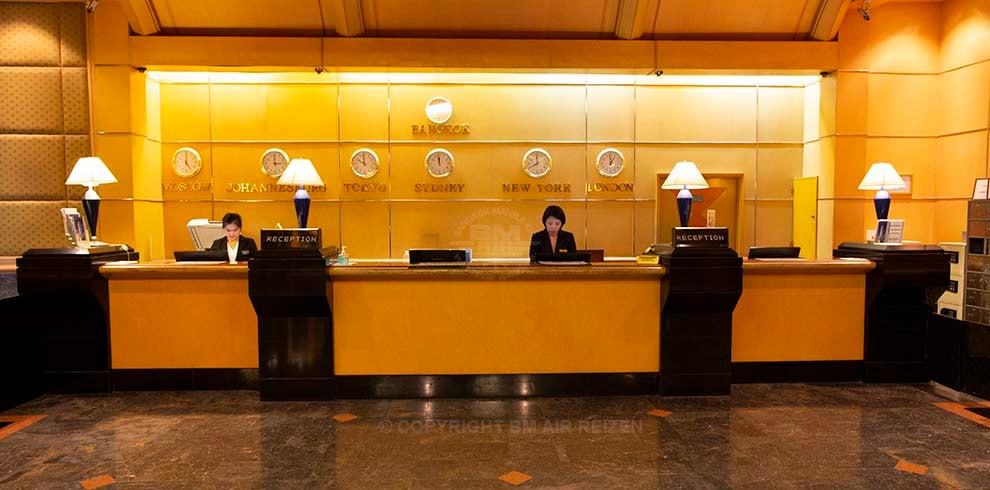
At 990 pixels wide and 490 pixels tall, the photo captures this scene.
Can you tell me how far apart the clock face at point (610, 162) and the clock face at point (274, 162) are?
4.31 m

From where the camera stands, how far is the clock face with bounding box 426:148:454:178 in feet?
27.5

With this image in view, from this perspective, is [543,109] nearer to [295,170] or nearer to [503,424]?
[295,170]

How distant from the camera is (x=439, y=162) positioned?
27.6 feet

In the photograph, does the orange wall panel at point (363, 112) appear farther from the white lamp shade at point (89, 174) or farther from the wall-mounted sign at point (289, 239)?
the wall-mounted sign at point (289, 239)

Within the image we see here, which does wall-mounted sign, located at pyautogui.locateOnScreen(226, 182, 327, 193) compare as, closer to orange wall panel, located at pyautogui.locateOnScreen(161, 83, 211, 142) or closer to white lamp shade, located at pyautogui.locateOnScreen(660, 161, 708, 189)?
orange wall panel, located at pyautogui.locateOnScreen(161, 83, 211, 142)

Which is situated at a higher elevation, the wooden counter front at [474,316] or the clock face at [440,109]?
the clock face at [440,109]

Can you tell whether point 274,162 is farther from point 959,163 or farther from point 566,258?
point 959,163

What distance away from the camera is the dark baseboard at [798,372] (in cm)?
512

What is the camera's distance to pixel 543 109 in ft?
27.6

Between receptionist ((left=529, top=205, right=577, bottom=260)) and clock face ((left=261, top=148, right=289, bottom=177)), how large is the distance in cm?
415

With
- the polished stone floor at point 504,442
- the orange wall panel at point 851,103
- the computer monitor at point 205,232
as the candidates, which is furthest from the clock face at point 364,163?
the orange wall panel at point 851,103

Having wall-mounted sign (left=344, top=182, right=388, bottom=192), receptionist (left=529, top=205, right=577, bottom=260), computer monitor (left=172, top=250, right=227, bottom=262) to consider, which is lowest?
computer monitor (left=172, top=250, right=227, bottom=262)

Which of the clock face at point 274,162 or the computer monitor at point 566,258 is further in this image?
the clock face at point 274,162

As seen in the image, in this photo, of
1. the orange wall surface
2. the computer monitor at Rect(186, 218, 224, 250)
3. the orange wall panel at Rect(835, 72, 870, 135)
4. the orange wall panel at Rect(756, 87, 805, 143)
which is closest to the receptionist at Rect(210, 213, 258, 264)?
the computer monitor at Rect(186, 218, 224, 250)
